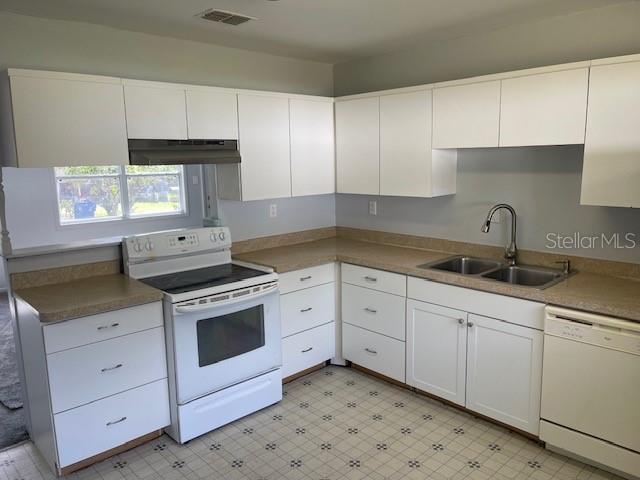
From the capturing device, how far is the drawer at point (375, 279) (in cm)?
317

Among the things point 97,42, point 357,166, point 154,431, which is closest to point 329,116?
point 357,166

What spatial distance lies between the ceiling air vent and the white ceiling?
5cm

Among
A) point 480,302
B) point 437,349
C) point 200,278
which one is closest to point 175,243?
point 200,278

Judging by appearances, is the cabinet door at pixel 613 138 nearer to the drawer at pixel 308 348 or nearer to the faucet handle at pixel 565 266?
the faucet handle at pixel 565 266

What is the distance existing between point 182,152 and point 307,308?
4.44 ft

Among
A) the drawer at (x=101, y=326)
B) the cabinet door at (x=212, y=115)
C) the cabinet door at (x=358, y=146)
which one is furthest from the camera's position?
the cabinet door at (x=358, y=146)

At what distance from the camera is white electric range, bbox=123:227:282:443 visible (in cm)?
267

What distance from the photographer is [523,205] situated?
312 centimetres

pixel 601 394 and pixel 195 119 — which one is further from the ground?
pixel 195 119

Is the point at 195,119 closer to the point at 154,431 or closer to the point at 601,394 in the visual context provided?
the point at 154,431

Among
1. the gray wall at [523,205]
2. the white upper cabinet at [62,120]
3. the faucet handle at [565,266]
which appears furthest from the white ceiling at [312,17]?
the faucet handle at [565,266]

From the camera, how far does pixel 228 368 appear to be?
2.87 meters

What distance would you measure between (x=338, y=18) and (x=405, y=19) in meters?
0.40

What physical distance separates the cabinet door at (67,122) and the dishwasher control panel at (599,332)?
2.49 m
